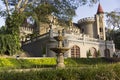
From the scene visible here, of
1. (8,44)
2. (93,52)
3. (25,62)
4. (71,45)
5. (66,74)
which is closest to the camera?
(66,74)

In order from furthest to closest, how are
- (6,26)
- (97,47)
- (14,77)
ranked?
(97,47), (6,26), (14,77)

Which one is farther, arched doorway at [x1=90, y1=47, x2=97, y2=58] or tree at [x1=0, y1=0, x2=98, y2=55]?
arched doorway at [x1=90, y1=47, x2=97, y2=58]

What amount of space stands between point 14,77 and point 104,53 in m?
40.2

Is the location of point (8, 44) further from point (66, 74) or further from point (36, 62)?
point (66, 74)

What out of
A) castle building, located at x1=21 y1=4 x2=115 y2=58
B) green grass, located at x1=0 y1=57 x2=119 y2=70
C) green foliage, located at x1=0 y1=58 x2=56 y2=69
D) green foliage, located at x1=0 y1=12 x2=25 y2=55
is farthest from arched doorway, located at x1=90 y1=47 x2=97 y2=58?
green foliage, located at x1=0 y1=12 x2=25 y2=55

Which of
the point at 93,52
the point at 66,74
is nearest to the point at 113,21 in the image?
Result: the point at 93,52

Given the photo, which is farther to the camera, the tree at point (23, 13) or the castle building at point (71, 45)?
the castle building at point (71, 45)

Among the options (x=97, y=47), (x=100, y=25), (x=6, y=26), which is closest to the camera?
(x=6, y=26)

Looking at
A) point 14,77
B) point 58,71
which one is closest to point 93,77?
point 58,71

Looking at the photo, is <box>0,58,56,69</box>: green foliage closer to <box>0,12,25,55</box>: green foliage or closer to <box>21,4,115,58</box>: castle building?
<box>0,12,25,55</box>: green foliage

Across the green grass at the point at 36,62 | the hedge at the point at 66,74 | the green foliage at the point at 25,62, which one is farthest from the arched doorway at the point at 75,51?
the hedge at the point at 66,74

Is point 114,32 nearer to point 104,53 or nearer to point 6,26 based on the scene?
point 104,53

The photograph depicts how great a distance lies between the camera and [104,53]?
48156 mm

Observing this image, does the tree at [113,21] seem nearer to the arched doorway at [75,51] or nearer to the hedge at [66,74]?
the arched doorway at [75,51]
